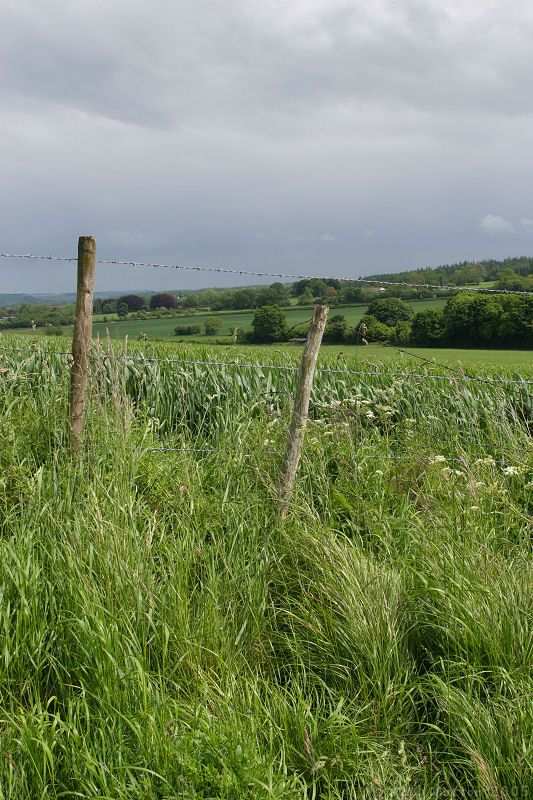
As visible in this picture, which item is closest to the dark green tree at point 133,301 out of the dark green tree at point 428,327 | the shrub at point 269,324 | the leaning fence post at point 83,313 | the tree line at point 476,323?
the shrub at point 269,324

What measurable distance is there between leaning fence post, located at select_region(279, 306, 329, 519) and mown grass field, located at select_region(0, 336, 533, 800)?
127mm

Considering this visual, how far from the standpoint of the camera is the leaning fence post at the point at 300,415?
4.73 m

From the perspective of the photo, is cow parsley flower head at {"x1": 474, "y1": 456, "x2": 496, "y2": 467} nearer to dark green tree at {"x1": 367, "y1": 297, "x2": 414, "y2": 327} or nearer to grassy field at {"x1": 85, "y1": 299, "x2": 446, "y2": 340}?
grassy field at {"x1": 85, "y1": 299, "x2": 446, "y2": 340}

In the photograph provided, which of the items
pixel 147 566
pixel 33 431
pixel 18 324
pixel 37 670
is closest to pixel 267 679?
pixel 147 566

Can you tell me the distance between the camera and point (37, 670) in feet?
10.7

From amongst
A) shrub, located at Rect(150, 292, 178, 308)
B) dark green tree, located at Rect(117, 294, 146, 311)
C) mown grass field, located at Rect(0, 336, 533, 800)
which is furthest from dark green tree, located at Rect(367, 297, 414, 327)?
mown grass field, located at Rect(0, 336, 533, 800)

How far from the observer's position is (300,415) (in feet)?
16.1

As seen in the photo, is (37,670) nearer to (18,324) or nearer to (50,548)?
(50,548)

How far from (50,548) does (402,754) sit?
6.93 feet

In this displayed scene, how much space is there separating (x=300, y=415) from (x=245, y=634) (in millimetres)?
1658

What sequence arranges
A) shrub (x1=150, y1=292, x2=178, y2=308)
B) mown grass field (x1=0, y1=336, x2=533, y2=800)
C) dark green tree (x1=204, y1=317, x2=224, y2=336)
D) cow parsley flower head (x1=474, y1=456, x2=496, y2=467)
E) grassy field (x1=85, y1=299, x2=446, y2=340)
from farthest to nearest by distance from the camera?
1. dark green tree (x1=204, y1=317, x2=224, y2=336)
2. shrub (x1=150, y1=292, x2=178, y2=308)
3. grassy field (x1=85, y1=299, x2=446, y2=340)
4. cow parsley flower head (x1=474, y1=456, x2=496, y2=467)
5. mown grass field (x1=0, y1=336, x2=533, y2=800)

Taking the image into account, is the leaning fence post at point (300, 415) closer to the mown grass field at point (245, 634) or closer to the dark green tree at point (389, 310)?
the mown grass field at point (245, 634)

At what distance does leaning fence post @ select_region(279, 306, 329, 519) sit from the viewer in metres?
4.73

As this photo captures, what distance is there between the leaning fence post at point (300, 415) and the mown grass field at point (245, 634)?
127 mm
